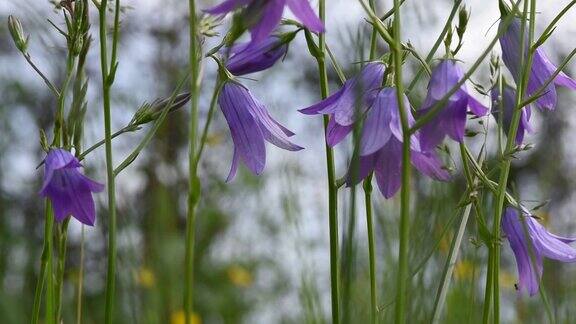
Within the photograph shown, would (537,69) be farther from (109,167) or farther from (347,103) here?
(109,167)

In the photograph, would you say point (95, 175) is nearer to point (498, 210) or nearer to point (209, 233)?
point (498, 210)

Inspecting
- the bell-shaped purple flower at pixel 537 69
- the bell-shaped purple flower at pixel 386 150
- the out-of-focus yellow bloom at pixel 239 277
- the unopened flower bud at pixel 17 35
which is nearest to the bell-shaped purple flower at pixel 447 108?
the bell-shaped purple flower at pixel 386 150

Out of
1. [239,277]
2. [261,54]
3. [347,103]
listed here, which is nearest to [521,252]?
[347,103]

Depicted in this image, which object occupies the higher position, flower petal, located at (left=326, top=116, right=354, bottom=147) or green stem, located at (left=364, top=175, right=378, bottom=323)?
flower petal, located at (left=326, top=116, right=354, bottom=147)

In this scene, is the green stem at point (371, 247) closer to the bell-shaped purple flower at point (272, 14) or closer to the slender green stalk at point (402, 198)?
the slender green stalk at point (402, 198)

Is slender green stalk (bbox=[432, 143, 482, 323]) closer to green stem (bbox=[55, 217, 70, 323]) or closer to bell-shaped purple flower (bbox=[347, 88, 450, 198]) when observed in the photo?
bell-shaped purple flower (bbox=[347, 88, 450, 198])

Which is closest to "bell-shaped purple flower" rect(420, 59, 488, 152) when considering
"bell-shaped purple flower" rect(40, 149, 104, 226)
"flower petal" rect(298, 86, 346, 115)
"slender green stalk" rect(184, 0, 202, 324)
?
"flower petal" rect(298, 86, 346, 115)
